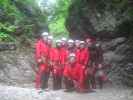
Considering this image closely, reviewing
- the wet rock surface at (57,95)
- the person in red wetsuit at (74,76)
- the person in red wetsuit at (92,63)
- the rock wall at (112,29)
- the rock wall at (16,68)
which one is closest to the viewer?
the wet rock surface at (57,95)

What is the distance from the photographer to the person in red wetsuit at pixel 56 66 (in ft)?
44.8

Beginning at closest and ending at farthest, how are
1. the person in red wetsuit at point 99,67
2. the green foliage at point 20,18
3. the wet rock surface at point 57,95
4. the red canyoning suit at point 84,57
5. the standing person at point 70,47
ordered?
the wet rock surface at point 57,95
the red canyoning suit at point 84,57
the standing person at point 70,47
the person in red wetsuit at point 99,67
the green foliage at point 20,18

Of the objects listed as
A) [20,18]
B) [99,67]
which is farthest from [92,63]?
[20,18]

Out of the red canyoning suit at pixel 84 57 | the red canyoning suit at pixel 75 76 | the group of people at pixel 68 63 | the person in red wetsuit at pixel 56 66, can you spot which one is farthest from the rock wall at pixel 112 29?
the person in red wetsuit at pixel 56 66

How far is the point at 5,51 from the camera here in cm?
1672

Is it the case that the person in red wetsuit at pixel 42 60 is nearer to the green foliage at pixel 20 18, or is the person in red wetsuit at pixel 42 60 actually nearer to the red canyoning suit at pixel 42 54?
the red canyoning suit at pixel 42 54

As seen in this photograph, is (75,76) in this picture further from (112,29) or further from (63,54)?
(112,29)

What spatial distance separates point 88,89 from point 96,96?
1.09 metres

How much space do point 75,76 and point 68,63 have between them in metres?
0.50

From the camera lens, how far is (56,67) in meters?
13.7

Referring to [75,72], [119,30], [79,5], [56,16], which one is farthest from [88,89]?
[56,16]

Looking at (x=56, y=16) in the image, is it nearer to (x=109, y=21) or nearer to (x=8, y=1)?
(x=8, y=1)

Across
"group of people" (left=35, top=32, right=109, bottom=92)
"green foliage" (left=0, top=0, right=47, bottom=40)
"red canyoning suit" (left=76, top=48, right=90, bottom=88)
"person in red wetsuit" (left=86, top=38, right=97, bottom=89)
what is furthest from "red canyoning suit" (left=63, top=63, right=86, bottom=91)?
"green foliage" (left=0, top=0, right=47, bottom=40)

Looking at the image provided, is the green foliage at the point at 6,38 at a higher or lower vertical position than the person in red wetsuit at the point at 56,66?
higher
